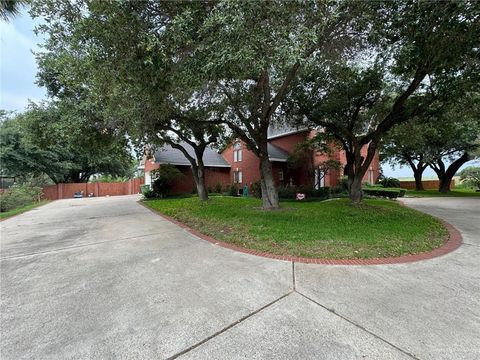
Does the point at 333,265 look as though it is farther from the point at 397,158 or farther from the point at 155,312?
the point at 397,158

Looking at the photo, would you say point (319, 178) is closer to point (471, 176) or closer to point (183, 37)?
point (183, 37)

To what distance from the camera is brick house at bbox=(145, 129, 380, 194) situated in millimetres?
18672

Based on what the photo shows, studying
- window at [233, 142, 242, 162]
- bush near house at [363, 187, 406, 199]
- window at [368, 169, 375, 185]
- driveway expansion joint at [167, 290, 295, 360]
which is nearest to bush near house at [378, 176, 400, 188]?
window at [368, 169, 375, 185]

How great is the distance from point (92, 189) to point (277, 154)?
21.8 metres

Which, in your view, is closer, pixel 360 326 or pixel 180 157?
pixel 360 326

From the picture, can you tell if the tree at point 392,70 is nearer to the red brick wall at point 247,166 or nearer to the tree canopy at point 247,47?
the tree canopy at point 247,47

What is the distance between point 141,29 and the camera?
5.14 m

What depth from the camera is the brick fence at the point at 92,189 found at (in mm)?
24938

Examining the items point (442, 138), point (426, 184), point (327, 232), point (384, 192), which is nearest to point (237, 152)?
point (384, 192)

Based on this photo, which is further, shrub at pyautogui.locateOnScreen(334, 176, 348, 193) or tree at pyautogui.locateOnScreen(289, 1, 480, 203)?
shrub at pyautogui.locateOnScreen(334, 176, 348, 193)

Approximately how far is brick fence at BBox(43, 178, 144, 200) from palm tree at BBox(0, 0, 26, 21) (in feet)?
73.1

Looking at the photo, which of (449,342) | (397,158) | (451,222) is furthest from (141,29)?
(397,158)

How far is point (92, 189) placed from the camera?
91.4ft

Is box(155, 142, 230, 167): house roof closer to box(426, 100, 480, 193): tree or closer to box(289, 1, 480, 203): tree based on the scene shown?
box(289, 1, 480, 203): tree
